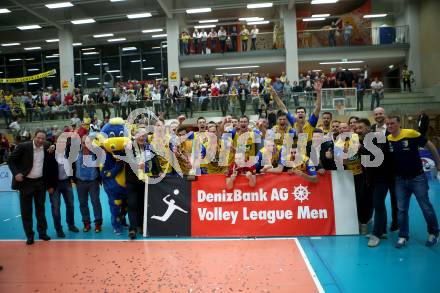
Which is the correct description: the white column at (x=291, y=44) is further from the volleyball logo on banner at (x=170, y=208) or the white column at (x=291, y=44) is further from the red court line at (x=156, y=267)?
the red court line at (x=156, y=267)

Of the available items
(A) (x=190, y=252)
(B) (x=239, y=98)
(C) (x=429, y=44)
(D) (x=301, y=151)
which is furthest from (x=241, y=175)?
(C) (x=429, y=44)

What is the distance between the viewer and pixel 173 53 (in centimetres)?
2647

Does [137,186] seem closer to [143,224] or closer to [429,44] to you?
[143,224]

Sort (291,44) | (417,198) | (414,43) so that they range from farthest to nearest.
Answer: (291,44), (414,43), (417,198)

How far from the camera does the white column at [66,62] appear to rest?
91.6 ft

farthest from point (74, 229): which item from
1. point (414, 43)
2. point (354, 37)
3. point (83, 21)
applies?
point (414, 43)

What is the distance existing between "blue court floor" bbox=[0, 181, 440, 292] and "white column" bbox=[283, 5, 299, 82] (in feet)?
61.7

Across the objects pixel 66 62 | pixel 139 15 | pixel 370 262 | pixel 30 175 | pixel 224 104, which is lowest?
pixel 370 262

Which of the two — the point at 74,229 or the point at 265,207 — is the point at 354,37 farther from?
the point at 74,229

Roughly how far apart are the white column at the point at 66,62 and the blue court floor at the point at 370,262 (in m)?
22.1

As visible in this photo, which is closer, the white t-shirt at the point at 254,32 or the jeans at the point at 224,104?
the jeans at the point at 224,104

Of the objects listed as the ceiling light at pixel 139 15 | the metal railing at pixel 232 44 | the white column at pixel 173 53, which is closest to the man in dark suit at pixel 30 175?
the white column at pixel 173 53

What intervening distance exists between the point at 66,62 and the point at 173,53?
8.39m

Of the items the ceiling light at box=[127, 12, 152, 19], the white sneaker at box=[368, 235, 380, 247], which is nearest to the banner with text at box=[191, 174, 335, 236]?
the white sneaker at box=[368, 235, 380, 247]
